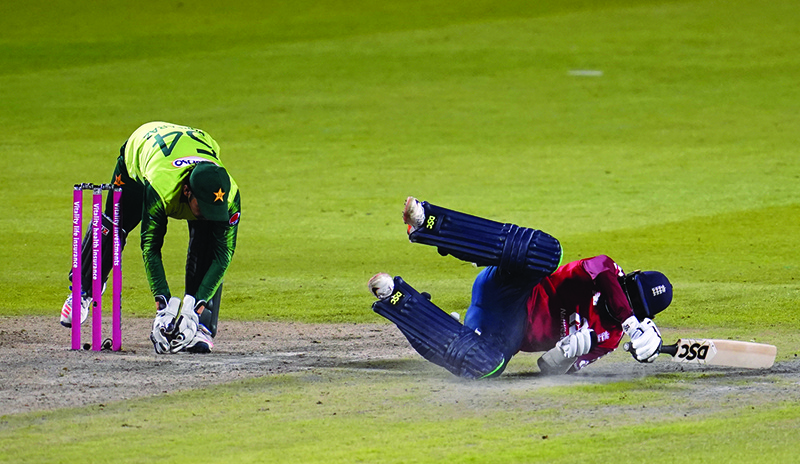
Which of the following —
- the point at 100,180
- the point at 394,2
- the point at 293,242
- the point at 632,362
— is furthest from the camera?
the point at 394,2

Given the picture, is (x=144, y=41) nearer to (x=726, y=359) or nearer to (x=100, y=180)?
(x=100, y=180)

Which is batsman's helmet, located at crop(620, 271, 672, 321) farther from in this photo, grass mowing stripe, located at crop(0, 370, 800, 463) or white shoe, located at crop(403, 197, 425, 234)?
white shoe, located at crop(403, 197, 425, 234)

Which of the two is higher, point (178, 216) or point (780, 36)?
point (780, 36)

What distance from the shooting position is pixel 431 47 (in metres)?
31.0

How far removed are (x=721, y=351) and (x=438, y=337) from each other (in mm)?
1875

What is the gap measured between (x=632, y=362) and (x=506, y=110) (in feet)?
59.3

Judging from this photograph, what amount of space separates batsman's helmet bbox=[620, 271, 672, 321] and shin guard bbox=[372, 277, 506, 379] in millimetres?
973

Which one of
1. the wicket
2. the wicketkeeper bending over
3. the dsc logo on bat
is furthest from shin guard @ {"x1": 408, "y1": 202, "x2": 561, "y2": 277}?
the wicket

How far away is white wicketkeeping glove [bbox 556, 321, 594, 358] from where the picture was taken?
714 cm

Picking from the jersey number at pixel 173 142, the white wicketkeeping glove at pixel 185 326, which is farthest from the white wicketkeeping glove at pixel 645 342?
the jersey number at pixel 173 142

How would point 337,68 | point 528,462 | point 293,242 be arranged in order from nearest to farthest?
point 528,462, point 293,242, point 337,68

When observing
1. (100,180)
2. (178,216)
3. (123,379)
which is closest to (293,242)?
(100,180)

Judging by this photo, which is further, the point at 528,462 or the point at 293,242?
the point at 293,242

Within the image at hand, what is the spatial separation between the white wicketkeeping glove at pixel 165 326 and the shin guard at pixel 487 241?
209 cm
